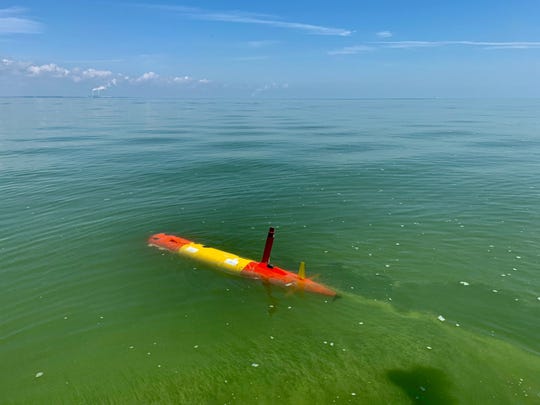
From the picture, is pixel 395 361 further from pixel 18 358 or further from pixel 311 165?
pixel 311 165

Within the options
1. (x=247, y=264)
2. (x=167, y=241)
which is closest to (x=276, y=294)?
(x=247, y=264)

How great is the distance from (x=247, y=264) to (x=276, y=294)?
8.74ft

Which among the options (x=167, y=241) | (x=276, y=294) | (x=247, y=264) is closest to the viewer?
(x=276, y=294)

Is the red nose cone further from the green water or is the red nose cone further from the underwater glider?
the green water

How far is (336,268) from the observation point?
73.6ft

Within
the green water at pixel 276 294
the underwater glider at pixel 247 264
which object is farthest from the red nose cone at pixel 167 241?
the green water at pixel 276 294

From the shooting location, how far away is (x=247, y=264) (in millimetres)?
21609

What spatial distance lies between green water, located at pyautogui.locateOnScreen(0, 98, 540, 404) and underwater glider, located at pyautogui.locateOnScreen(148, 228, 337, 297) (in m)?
0.58

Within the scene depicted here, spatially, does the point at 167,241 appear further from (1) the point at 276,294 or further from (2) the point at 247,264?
(1) the point at 276,294

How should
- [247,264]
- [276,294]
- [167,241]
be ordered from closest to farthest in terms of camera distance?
[276,294], [247,264], [167,241]

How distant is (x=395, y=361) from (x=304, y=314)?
15.4ft

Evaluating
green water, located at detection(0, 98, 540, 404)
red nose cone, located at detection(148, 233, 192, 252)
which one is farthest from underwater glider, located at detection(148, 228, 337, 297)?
green water, located at detection(0, 98, 540, 404)

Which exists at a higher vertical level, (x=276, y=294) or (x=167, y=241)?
(x=167, y=241)

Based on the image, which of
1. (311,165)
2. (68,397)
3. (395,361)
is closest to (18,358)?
(68,397)
